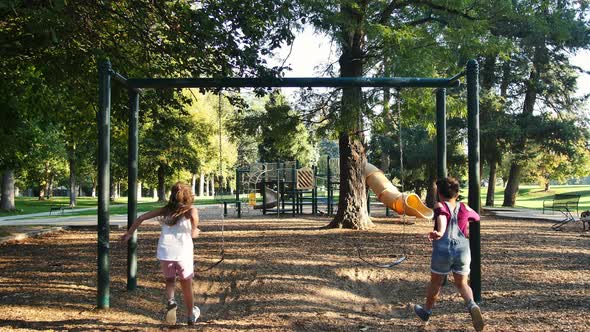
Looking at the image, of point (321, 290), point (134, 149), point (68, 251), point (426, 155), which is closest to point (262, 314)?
point (321, 290)

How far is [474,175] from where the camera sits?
19.9 ft

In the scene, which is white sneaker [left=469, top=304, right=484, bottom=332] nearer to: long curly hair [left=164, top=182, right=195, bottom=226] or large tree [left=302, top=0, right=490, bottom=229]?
long curly hair [left=164, top=182, right=195, bottom=226]

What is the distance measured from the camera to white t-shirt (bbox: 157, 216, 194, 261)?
16.1ft

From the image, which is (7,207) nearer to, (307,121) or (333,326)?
(307,121)

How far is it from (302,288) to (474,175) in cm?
265

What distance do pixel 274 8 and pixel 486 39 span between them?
22.1 ft

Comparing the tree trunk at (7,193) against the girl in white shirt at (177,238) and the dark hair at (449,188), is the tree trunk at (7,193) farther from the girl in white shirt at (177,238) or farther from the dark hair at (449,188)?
the dark hair at (449,188)

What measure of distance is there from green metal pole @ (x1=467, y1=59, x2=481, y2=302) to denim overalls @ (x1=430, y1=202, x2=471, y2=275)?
3.40 feet

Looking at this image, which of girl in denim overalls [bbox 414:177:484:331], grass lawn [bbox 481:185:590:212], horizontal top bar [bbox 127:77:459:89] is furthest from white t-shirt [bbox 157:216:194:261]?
grass lawn [bbox 481:185:590:212]

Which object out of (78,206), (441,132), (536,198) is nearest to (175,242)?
(441,132)

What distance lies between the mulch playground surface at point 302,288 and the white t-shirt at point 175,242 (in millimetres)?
758

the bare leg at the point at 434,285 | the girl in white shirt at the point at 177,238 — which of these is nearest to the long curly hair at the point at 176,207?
the girl in white shirt at the point at 177,238

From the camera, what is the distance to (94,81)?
36.1ft

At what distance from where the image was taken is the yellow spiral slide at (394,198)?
52.5ft
